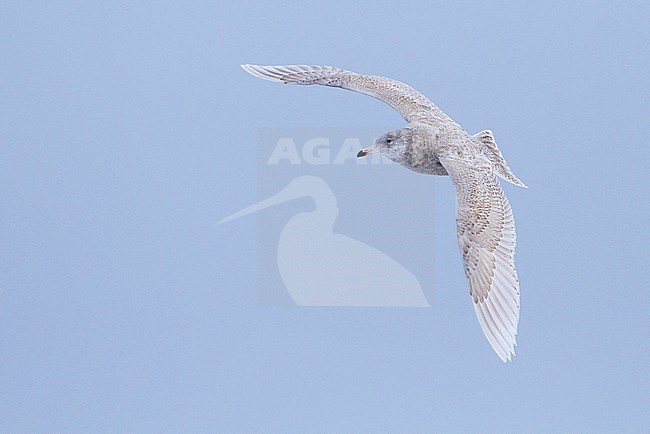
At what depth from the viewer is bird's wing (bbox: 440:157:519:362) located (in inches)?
199

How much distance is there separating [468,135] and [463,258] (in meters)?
0.84

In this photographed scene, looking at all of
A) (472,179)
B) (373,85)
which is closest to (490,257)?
(472,179)

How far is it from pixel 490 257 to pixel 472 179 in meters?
0.35

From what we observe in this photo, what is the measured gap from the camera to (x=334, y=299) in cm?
641

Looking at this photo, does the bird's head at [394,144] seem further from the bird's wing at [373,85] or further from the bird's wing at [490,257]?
the bird's wing at [490,257]

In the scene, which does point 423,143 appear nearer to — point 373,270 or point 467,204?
point 467,204

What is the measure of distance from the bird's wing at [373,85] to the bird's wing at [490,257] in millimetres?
780

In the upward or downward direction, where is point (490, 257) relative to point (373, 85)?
downward

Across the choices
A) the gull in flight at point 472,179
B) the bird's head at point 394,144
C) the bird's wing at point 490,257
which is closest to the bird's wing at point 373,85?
the gull in flight at point 472,179

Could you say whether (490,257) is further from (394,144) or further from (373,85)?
(373,85)

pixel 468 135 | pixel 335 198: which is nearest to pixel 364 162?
pixel 335 198

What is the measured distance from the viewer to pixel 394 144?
18.4 ft

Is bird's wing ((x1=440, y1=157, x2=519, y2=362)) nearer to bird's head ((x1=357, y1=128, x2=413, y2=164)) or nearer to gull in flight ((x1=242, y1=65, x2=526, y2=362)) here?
gull in flight ((x1=242, y1=65, x2=526, y2=362))

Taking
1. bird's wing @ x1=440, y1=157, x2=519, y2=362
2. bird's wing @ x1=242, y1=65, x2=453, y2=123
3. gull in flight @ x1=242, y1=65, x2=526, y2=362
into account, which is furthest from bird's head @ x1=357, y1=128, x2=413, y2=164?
bird's wing @ x1=440, y1=157, x2=519, y2=362
